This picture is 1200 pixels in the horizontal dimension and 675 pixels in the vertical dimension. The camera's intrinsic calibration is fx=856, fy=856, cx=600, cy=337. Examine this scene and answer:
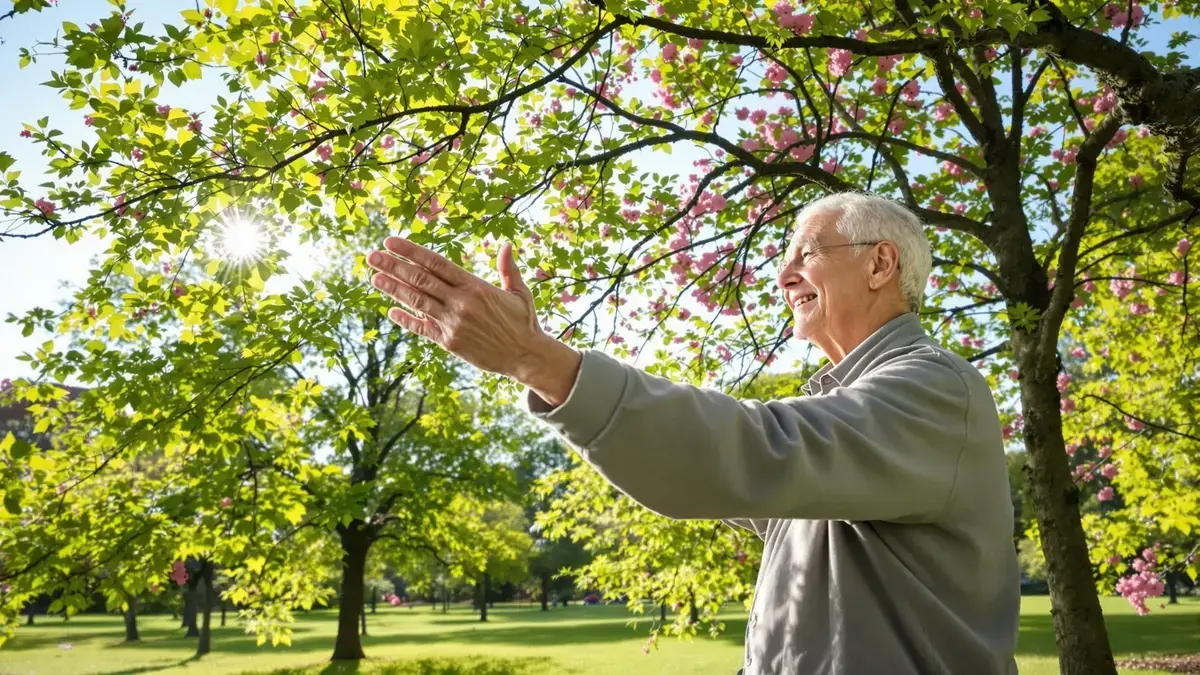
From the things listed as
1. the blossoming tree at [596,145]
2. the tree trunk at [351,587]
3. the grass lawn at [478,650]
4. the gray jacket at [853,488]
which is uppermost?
the blossoming tree at [596,145]

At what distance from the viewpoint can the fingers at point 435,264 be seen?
1.34 meters

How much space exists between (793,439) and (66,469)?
7875mm

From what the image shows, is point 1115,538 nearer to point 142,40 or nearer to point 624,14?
point 624,14

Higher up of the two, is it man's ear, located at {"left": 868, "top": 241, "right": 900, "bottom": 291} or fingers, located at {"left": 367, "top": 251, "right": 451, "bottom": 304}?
man's ear, located at {"left": 868, "top": 241, "right": 900, "bottom": 291}

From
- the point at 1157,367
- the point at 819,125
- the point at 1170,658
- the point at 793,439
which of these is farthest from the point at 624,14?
the point at 1170,658

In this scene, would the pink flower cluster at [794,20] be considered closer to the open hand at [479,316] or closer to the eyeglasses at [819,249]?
the eyeglasses at [819,249]

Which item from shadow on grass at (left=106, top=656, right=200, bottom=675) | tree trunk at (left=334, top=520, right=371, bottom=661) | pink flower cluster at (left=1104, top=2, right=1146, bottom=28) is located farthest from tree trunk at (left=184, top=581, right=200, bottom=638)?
pink flower cluster at (left=1104, top=2, right=1146, bottom=28)

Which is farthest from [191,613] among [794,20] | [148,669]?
[794,20]

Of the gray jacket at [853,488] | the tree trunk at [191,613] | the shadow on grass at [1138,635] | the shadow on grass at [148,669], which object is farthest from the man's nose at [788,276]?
the tree trunk at [191,613]

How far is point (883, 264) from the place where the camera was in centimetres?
205

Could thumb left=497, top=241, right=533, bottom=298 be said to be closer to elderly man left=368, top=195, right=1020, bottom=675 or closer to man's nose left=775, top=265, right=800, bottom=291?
elderly man left=368, top=195, right=1020, bottom=675

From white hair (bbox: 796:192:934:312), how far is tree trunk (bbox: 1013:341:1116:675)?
185 inches

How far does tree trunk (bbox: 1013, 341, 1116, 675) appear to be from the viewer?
19.2 feet

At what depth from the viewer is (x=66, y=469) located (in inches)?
292
